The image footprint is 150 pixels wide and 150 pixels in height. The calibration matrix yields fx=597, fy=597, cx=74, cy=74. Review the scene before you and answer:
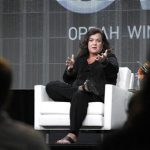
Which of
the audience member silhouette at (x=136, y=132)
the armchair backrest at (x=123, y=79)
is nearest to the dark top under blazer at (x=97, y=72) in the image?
the armchair backrest at (x=123, y=79)

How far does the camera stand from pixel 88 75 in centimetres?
492

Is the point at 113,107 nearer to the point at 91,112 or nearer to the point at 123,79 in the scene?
the point at 91,112

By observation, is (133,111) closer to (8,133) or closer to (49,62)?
(8,133)

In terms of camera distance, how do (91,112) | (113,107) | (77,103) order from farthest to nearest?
1. (113,107)
2. (91,112)
3. (77,103)

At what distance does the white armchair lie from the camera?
4.68 metres

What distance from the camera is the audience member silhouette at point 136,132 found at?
127 cm

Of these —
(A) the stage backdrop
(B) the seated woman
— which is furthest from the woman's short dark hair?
(A) the stage backdrop

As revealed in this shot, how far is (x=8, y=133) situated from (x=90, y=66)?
358cm

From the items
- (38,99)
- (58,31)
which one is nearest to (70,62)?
(38,99)

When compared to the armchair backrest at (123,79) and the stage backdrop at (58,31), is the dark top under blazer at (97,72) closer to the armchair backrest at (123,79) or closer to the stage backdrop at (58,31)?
the armchair backrest at (123,79)

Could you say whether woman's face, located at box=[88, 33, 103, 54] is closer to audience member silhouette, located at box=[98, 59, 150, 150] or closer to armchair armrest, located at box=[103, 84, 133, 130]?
armchair armrest, located at box=[103, 84, 133, 130]

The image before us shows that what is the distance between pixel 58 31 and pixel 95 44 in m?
2.19

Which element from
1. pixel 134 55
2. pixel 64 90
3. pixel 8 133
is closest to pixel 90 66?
pixel 64 90

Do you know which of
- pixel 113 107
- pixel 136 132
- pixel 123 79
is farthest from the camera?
pixel 123 79
